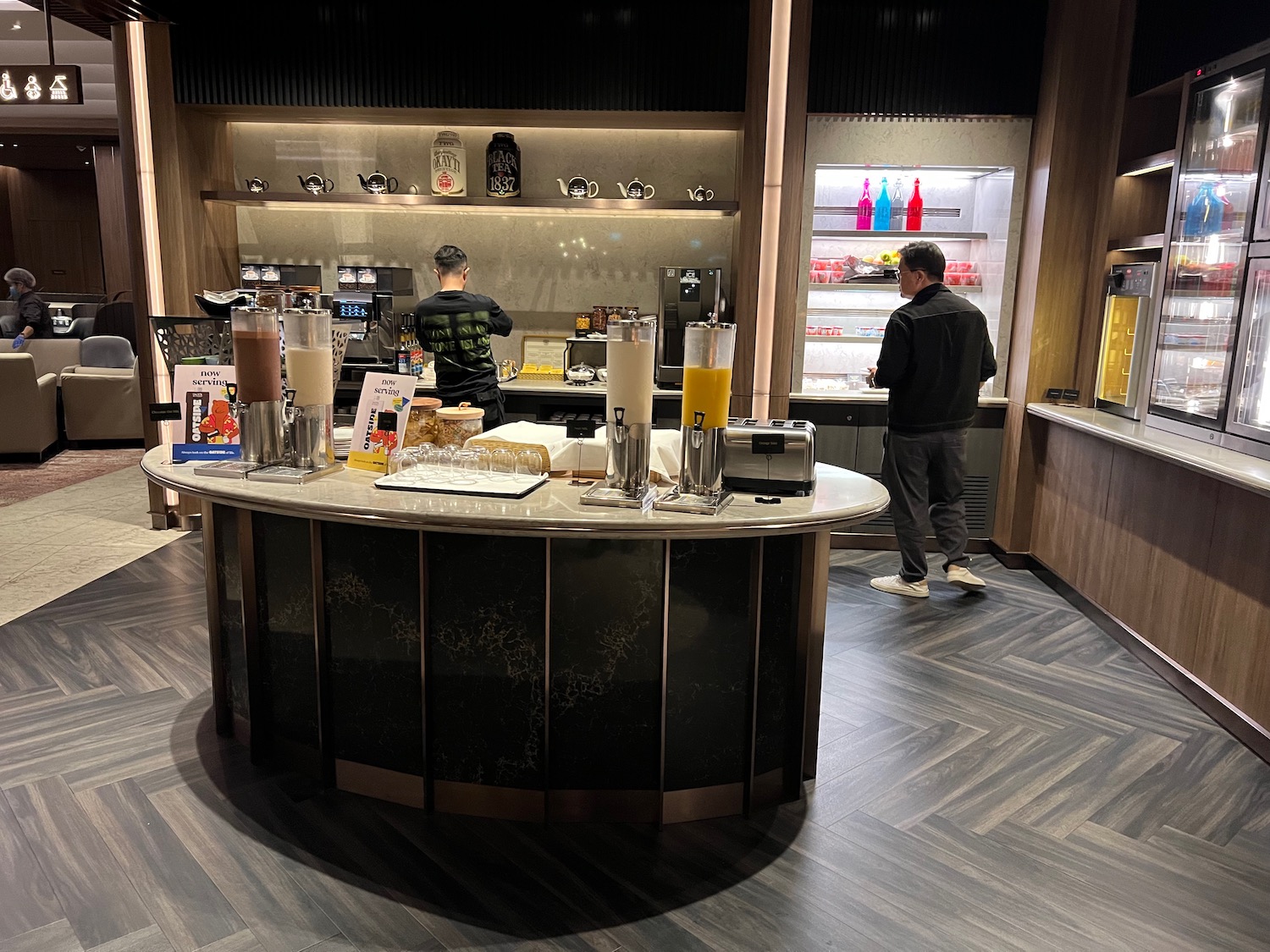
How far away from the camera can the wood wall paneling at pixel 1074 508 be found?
4543 mm

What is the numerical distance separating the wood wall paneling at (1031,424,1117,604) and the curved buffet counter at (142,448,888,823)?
2299mm

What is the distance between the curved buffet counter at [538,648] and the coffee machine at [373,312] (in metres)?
2.98

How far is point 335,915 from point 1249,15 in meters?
5.44

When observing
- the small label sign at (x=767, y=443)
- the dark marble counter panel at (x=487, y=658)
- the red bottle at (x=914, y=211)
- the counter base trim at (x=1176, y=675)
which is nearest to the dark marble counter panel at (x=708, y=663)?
the small label sign at (x=767, y=443)

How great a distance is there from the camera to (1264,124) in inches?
147

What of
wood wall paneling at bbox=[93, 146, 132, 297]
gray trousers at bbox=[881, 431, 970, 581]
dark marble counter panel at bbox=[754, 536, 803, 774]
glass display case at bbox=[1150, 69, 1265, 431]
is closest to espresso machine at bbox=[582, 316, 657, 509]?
dark marble counter panel at bbox=[754, 536, 803, 774]

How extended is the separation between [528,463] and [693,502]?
0.58m

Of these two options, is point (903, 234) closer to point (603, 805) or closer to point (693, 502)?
point (693, 502)

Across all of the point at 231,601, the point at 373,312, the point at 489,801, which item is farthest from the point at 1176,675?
the point at 373,312

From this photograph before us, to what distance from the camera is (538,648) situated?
2.60 meters

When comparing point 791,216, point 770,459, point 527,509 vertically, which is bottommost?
point 527,509

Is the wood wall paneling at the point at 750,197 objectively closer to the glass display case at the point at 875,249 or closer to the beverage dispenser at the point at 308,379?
the glass display case at the point at 875,249

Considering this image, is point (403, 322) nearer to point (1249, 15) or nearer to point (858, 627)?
point (858, 627)

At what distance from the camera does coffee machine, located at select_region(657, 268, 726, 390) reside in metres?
5.78
